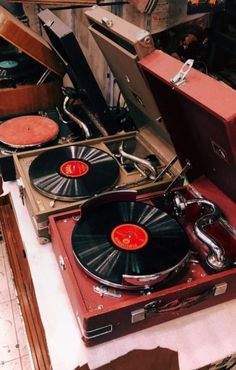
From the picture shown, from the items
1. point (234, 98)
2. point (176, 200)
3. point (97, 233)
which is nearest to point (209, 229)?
point (176, 200)

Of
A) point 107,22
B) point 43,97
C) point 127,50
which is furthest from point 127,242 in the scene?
point 43,97

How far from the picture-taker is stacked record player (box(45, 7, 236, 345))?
84 cm

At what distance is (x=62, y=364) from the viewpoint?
2.91 ft

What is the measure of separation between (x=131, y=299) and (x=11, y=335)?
97 centimetres

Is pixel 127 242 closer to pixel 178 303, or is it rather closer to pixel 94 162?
pixel 178 303

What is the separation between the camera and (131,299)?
86 cm

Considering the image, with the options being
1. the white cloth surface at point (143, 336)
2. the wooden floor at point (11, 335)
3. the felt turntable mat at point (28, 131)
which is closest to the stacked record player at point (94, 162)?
the felt turntable mat at point (28, 131)

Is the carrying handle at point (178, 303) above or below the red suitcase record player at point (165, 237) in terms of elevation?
below

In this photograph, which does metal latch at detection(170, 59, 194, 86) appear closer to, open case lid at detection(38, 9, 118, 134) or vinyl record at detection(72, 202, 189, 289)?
vinyl record at detection(72, 202, 189, 289)

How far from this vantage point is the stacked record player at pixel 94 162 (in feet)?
3.77

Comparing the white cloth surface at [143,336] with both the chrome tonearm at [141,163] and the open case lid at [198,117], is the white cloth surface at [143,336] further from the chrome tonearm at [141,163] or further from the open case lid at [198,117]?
the chrome tonearm at [141,163]

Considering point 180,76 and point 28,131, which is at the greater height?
point 180,76

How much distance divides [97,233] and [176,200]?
10.5 inches

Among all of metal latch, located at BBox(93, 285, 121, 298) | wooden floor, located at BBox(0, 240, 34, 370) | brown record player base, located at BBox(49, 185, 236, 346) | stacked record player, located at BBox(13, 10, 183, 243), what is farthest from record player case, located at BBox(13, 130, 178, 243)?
wooden floor, located at BBox(0, 240, 34, 370)
